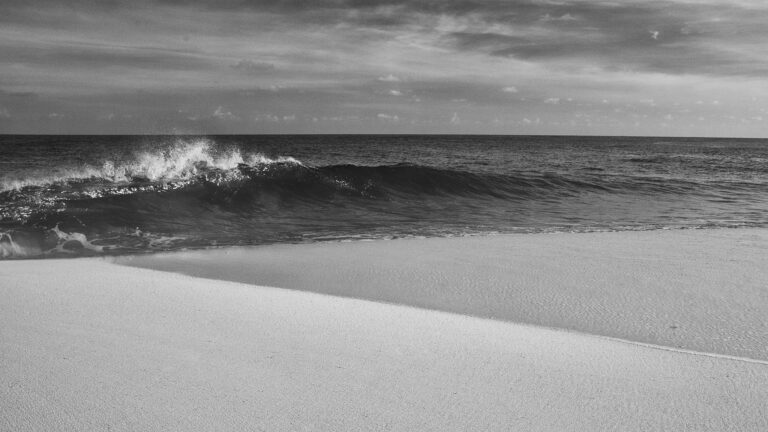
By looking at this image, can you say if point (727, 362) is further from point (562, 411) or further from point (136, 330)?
point (136, 330)

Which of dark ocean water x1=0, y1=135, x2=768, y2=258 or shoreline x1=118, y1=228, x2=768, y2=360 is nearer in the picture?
shoreline x1=118, y1=228, x2=768, y2=360

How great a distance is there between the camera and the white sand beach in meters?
2.41

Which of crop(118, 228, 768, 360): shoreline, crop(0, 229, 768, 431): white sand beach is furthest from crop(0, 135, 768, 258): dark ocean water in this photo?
crop(0, 229, 768, 431): white sand beach

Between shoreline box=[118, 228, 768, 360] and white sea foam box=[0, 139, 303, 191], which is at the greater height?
white sea foam box=[0, 139, 303, 191]

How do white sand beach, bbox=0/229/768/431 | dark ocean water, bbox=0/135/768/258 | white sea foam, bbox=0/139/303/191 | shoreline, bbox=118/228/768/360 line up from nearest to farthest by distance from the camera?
white sand beach, bbox=0/229/768/431, shoreline, bbox=118/228/768/360, dark ocean water, bbox=0/135/768/258, white sea foam, bbox=0/139/303/191

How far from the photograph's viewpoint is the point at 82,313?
3768 millimetres

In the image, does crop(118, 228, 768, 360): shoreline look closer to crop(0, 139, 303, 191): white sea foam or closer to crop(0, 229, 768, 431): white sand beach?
crop(0, 229, 768, 431): white sand beach

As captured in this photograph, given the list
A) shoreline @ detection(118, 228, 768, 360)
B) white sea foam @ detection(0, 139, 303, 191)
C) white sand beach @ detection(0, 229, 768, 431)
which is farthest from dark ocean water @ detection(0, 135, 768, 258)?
white sand beach @ detection(0, 229, 768, 431)

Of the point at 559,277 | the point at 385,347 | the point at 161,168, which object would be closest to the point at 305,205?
the point at 161,168

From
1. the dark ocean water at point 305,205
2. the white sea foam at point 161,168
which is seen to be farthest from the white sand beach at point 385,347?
the white sea foam at point 161,168

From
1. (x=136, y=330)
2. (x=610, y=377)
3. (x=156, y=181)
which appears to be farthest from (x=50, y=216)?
(x=610, y=377)

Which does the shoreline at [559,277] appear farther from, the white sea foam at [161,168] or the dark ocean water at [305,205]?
the white sea foam at [161,168]

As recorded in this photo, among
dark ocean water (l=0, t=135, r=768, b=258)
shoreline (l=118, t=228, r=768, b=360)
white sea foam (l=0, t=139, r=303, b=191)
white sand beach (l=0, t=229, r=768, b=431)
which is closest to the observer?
white sand beach (l=0, t=229, r=768, b=431)

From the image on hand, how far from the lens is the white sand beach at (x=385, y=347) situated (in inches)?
94.9
